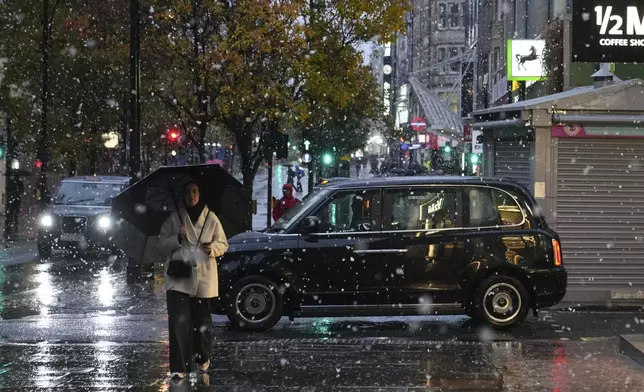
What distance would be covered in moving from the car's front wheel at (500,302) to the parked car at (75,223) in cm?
1399

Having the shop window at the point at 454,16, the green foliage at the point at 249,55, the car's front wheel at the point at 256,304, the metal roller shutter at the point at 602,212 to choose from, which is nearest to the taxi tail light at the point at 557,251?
the metal roller shutter at the point at 602,212

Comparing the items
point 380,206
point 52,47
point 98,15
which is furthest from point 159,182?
point 52,47

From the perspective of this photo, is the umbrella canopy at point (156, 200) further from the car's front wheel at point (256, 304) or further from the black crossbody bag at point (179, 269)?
the car's front wheel at point (256, 304)

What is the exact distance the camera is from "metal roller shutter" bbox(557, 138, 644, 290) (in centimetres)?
1499

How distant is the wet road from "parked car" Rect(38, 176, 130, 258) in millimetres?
9632

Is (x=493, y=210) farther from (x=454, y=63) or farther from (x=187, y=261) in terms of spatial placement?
(x=454, y=63)

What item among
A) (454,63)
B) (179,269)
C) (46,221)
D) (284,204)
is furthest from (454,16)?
(179,269)

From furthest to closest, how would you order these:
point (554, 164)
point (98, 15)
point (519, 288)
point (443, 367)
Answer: point (98, 15)
point (554, 164)
point (519, 288)
point (443, 367)

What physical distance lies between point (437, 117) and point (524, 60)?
17.9 m

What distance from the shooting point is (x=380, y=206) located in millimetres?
12344

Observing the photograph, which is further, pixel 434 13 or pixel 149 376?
pixel 434 13

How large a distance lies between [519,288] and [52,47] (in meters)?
27.6

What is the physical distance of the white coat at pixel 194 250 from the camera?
8.77m

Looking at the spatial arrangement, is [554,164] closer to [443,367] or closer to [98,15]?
[443,367]
